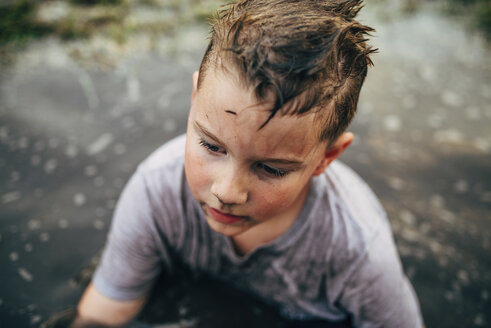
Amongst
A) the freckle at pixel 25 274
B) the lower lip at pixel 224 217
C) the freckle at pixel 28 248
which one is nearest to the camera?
the lower lip at pixel 224 217

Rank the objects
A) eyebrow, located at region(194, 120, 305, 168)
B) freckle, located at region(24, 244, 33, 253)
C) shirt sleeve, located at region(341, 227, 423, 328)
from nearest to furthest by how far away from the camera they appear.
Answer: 1. eyebrow, located at region(194, 120, 305, 168)
2. shirt sleeve, located at region(341, 227, 423, 328)
3. freckle, located at region(24, 244, 33, 253)

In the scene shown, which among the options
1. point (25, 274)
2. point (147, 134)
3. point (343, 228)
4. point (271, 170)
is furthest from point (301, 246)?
point (147, 134)

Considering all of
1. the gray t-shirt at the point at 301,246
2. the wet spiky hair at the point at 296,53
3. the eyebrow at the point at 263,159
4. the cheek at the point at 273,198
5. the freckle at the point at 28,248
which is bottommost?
the freckle at the point at 28,248

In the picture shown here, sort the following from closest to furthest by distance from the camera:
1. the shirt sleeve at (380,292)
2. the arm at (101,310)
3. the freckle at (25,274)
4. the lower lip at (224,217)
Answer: the lower lip at (224,217) → the shirt sleeve at (380,292) → the arm at (101,310) → the freckle at (25,274)

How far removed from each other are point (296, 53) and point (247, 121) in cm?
22

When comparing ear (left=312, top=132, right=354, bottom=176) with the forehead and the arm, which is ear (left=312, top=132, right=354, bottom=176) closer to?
the forehead

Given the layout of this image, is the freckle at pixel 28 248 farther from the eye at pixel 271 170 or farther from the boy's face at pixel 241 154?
the eye at pixel 271 170

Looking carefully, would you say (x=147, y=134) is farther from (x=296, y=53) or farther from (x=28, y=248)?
(x=296, y=53)

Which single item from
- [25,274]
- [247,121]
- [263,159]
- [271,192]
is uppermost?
[247,121]

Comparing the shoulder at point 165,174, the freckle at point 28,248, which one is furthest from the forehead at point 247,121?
the freckle at point 28,248

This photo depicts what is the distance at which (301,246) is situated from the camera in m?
1.66

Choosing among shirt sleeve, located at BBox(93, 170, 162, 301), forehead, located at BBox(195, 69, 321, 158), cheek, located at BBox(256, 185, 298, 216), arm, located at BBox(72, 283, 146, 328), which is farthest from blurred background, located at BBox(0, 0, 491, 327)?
forehead, located at BBox(195, 69, 321, 158)

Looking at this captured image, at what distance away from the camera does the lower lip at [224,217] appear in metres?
1.29

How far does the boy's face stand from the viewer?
104 cm
